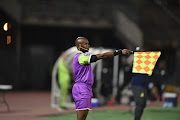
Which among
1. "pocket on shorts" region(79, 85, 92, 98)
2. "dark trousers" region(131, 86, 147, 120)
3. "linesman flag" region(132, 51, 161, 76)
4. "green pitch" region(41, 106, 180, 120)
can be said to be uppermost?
"linesman flag" region(132, 51, 161, 76)

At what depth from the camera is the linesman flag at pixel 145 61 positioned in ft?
28.1

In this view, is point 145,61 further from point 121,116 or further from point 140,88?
point 121,116

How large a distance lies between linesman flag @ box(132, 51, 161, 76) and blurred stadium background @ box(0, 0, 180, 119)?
1496 cm

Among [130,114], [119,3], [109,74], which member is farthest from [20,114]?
[119,3]

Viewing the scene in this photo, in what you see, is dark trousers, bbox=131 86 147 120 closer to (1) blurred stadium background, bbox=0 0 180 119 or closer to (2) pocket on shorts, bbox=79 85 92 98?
(2) pocket on shorts, bbox=79 85 92 98

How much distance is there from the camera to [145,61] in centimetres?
871

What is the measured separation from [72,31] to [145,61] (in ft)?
68.8

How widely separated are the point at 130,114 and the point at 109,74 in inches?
185

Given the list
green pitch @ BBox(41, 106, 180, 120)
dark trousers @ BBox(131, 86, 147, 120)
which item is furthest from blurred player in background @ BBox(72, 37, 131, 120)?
green pitch @ BBox(41, 106, 180, 120)

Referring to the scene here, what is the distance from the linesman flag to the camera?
8579 millimetres

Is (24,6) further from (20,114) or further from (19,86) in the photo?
(20,114)

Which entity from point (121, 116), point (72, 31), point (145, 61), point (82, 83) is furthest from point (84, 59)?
point (72, 31)

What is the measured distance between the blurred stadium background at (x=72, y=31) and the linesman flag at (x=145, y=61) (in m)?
15.0

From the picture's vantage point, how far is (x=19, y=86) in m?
28.5
